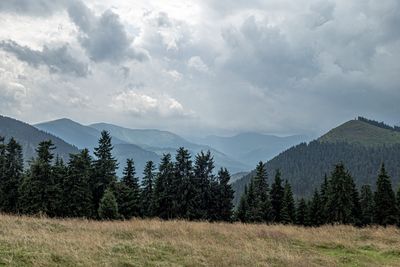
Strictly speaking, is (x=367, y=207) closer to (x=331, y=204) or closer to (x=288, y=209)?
(x=331, y=204)

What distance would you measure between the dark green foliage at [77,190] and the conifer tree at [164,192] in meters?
10.4

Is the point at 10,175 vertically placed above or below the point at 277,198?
above

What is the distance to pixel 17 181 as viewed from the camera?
44656mm

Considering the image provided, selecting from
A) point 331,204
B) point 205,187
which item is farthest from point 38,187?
point 331,204

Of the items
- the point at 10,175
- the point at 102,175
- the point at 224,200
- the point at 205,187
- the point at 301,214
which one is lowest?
the point at 301,214

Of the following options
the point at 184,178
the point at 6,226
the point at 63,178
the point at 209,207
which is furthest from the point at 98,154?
the point at 6,226

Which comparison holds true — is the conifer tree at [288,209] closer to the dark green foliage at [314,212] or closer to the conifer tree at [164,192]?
the dark green foliage at [314,212]

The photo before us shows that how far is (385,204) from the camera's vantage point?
183ft

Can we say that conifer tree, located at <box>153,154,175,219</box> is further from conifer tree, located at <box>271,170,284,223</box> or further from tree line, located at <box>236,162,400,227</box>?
conifer tree, located at <box>271,170,284,223</box>

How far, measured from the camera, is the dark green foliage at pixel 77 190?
41.0m

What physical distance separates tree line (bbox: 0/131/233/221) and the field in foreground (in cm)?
2195

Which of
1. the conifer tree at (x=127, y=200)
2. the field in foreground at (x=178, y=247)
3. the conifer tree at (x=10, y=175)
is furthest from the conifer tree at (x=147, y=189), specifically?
the field in foreground at (x=178, y=247)

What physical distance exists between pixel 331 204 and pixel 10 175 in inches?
1763

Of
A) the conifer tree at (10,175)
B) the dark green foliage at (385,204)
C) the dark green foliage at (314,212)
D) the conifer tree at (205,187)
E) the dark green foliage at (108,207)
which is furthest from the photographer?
the dark green foliage at (314,212)
